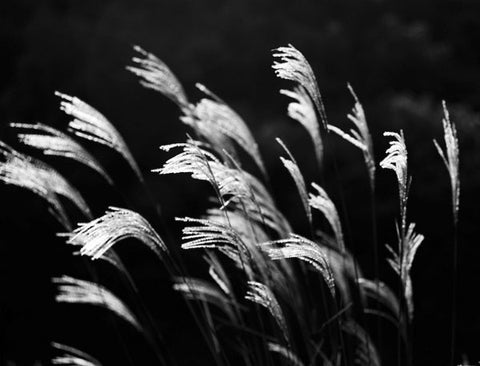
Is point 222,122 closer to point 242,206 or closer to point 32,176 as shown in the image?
point 242,206

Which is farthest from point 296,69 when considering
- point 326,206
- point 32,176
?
point 32,176

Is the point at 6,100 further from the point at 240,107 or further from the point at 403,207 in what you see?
the point at 403,207

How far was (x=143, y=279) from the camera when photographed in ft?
9.16

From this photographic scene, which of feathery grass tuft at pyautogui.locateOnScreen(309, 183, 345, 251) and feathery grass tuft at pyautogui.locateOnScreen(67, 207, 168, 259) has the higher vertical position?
feathery grass tuft at pyautogui.locateOnScreen(309, 183, 345, 251)

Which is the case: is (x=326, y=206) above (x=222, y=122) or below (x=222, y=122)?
below

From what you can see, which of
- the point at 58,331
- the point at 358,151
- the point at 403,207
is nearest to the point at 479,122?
the point at 358,151

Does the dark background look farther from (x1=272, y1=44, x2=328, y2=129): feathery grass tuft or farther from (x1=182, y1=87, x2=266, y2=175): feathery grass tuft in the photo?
(x1=272, y1=44, x2=328, y2=129): feathery grass tuft

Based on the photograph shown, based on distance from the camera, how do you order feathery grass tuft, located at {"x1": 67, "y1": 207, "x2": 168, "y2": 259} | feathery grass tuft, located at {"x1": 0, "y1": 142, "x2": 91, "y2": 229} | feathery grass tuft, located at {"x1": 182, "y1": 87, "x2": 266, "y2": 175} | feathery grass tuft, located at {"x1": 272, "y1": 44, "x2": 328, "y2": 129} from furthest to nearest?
feathery grass tuft, located at {"x1": 182, "y1": 87, "x2": 266, "y2": 175}
feathery grass tuft, located at {"x1": 0, "y1": 142, "x2": 91, "y2": 229}
feathery grass tuft, located at {"x1": 272, "y1": 44, "x2": 328, "y2": 129}
feathery grass tuft, located at {"x1": 67, "y1": 207, "x2": 168, "y2": 259}

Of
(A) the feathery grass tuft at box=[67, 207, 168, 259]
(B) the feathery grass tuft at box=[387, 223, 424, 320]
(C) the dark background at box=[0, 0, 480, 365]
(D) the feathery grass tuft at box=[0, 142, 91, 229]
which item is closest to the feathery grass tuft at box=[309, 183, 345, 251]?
(B) the feathery grass tuft at box=[387, 223, 424, 320]

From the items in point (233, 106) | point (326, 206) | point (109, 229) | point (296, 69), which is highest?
point (233, 106)

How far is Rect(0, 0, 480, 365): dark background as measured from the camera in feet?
8.89

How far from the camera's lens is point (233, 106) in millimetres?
3043

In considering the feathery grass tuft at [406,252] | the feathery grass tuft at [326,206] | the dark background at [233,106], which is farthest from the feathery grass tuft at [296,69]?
the dark background at [233,106]

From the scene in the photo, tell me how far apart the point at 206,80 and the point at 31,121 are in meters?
0.84
